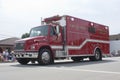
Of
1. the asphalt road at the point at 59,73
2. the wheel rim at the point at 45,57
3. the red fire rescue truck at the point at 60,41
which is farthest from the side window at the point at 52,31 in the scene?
the asphalt road at the point at 59,73

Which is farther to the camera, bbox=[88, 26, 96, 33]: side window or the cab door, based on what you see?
bbox=[88, 26, 96, 33]: side window

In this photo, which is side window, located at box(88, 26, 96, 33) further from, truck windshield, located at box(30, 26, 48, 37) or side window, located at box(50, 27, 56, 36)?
truck windshield, located at box(30, 26, 48, 37)

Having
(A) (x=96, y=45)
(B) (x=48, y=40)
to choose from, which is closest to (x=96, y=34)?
(A) (x=96, y=45)

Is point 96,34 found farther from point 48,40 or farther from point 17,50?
point 17,50

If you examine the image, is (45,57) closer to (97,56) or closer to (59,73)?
(59,73)

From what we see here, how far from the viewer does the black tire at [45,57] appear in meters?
17.3

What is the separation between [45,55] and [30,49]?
108cm

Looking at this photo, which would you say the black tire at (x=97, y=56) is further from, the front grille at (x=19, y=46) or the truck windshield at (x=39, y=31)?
the front grille at (x=19, y=46)

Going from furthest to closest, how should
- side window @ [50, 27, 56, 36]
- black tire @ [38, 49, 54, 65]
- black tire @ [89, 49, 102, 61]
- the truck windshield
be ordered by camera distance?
1. black tire @ [89, 49, 102, 61]
2. side window @ [50, 27, 56, 36]
3. the truck windshield
4. black tire @ [38, 49, 54, 65]

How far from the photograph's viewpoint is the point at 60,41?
19141 millimetres

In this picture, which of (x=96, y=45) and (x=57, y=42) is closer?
(x=57, y=42)

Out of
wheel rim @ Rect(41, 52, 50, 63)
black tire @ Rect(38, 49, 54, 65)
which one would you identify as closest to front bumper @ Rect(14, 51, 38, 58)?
black tire @ Rect(38, 49, 54, 65)

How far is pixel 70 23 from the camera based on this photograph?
64.6 ft

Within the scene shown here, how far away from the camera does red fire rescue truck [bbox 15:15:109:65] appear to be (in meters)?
17.4
